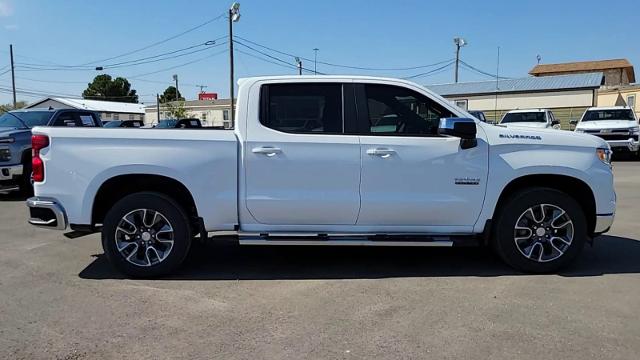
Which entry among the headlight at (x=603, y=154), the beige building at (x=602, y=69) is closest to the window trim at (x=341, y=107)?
the headlight at (x=603, y=154)

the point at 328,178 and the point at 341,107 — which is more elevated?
the point at 341,107

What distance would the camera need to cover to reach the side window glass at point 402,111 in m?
5.36

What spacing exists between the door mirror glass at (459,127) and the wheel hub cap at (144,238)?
2.78 meters

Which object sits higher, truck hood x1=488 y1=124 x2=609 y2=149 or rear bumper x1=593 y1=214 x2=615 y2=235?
truck hood x1=488 y1=124 x2=609 y2=149

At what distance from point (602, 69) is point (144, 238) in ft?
286

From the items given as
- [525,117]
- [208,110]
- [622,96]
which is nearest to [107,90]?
[208,110]

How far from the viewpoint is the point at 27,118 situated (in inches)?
467

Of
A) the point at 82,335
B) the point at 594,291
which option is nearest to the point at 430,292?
the point at 594,291

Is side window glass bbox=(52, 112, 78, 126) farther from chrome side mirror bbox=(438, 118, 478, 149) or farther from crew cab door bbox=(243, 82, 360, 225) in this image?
chrome side mirror bbox=(438, 118, 478, 149)

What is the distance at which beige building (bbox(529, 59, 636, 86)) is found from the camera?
3059 inches

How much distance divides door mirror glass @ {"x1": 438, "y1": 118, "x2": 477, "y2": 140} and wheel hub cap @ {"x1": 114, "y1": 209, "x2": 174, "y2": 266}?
2.78 metres

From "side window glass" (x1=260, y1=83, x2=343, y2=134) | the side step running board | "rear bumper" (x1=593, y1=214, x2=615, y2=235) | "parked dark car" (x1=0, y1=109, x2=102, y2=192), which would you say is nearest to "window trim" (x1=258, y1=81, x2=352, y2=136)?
"side window glass" (x1=260, y1=83, x2=343, y2=134)

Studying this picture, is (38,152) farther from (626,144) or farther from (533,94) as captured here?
(533,94)

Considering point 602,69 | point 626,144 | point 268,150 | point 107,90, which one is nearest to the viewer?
point 268,150
